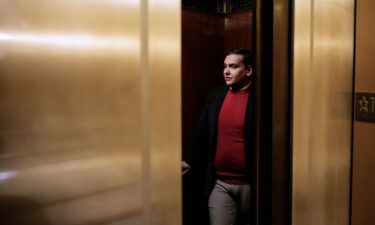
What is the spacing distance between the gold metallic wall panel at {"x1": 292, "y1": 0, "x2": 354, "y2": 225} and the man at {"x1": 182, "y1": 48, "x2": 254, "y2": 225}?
524mm

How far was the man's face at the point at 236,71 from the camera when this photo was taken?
2225 mm

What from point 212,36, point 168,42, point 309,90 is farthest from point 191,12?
point 168,42

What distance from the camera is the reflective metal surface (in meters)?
0.75

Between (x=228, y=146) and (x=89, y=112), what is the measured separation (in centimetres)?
143

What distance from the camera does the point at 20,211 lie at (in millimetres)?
766

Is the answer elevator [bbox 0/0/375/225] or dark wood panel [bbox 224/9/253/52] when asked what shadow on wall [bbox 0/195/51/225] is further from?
dark wood panel [bbox 224/9/253/52]

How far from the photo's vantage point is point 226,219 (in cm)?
223

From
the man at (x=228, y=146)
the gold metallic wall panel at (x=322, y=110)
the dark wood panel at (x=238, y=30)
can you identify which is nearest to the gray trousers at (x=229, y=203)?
the man at (x=228, y=146)

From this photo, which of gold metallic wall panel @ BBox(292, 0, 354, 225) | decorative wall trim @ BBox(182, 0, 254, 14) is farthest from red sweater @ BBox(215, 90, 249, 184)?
decorative wall trim @ BBox(182, 0, 254, 14)

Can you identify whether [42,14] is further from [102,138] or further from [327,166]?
[327,166]

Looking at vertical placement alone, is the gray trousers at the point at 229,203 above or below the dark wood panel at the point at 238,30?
below

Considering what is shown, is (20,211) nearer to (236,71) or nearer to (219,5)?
(236,71)

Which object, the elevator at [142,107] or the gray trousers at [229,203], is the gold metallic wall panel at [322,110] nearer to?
the elevator at [142,107]

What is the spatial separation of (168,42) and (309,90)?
80cm
